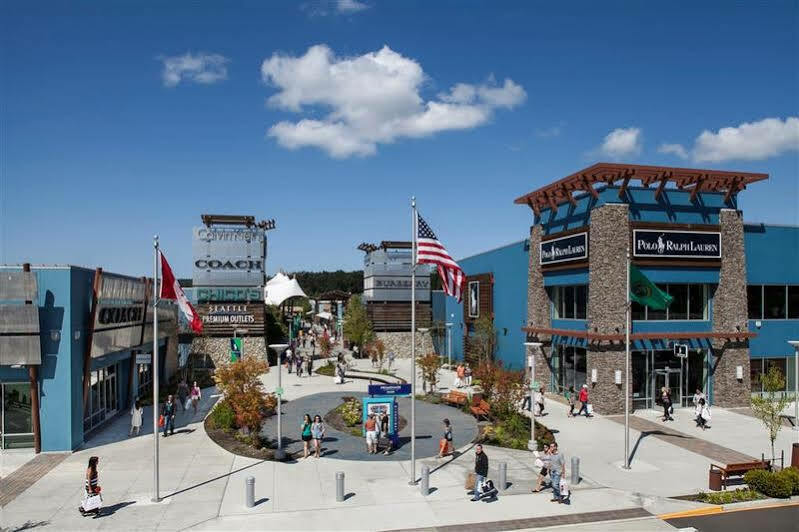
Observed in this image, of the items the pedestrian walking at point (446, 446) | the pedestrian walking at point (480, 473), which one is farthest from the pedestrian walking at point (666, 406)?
the pedestrian walking at point (480, 473)

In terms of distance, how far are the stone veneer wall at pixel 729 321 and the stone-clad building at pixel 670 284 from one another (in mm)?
52

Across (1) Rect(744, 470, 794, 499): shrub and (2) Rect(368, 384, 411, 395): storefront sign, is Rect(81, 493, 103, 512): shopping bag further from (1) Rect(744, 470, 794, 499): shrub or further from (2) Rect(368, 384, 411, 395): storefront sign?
(1) Rect(744, 470, 794, 499): shrub

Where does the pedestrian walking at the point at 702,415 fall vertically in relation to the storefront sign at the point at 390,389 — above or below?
below

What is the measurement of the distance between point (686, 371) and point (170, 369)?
3167cm

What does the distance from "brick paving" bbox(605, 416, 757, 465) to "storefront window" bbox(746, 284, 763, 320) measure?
1024 cm

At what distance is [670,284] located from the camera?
101ft

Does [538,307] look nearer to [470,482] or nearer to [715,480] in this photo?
[715,480]

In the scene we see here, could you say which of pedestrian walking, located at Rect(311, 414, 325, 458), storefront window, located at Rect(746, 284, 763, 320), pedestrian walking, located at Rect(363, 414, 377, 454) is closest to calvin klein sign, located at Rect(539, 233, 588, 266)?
storefront window, located at Rect(746, 284, 763, 320)

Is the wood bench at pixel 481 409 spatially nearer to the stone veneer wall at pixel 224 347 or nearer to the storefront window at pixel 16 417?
the storefront window at pixel 16 417

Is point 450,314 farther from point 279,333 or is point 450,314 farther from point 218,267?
point 218,267

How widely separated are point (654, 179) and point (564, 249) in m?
5.80

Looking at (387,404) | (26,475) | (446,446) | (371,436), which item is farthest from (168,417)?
(446,446)

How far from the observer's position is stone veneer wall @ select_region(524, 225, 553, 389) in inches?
1393

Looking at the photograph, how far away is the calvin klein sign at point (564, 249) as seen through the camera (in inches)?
1216
